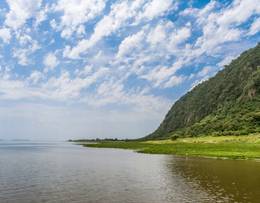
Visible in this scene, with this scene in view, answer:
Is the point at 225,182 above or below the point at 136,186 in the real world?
below

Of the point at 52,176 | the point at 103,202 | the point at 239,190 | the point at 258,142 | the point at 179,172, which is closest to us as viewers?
the point at 103,202

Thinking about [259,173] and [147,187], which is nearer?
[147,187]

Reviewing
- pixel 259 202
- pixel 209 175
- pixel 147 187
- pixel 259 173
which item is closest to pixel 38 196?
pixel 147 187

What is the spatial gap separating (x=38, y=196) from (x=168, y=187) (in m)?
16.6

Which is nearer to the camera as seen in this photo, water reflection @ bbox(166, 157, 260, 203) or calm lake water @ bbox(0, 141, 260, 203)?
calm lake water @ bbox(0, 141, 260, 203)

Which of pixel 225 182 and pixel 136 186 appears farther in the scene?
pixel 225 182

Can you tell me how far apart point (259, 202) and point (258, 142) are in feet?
312

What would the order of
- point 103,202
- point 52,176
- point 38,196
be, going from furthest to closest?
point 52,176 < point 38,196 < point 103,202

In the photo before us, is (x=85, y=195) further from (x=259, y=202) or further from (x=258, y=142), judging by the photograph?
(x=258, y=142)

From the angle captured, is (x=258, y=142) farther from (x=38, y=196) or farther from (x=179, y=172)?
(x=38, y=196)

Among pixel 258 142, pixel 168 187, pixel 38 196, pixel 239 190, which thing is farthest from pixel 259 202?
pixel 258 142

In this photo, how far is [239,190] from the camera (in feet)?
147

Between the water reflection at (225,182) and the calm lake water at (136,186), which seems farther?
the water reflection at (225,182)

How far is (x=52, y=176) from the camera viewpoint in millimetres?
57938
